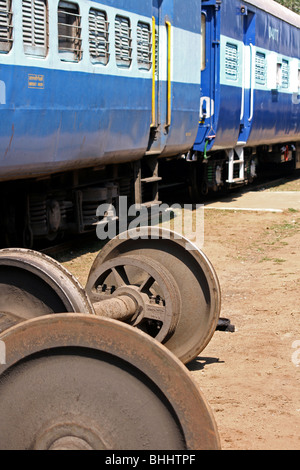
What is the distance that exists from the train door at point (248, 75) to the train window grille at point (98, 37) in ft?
24.2

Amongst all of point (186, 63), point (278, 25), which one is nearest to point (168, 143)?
point (186, 63)

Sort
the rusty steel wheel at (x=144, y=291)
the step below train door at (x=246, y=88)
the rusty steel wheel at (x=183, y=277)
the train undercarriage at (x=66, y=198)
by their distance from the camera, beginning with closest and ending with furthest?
the rusty steel wheel at (x=144, y=291) < the rusty steel wheel at (x=183, y=277) < the train undercarriage at (x=66, y=198) < the step below train door at (x=246, y=88)

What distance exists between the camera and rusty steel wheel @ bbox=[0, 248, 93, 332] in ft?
11.6

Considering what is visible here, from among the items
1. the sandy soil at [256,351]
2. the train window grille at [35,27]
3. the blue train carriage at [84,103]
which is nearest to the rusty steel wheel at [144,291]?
the sandy soil at [256,351]

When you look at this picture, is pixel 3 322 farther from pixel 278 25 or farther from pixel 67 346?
pixel 278 25

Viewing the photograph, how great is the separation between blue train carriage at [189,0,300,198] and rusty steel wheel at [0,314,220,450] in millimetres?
12046

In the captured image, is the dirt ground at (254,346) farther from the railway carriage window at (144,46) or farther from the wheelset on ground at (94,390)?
the railway carriage window at (144,46)

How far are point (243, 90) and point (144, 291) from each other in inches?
488

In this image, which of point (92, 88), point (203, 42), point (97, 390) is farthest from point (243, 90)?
point (97, 390)

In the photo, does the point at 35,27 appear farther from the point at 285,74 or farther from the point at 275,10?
the point at 285,74

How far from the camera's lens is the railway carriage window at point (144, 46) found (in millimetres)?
11156

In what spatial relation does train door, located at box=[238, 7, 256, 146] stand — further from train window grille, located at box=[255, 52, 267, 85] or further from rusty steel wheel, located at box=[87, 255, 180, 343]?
rusty steel wheel, located at box=[87, 255, 180, 343]

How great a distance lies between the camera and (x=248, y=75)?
17.2 metres

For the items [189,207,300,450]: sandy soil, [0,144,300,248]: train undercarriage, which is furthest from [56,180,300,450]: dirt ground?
[0,144,300,248]: train undercarriage
